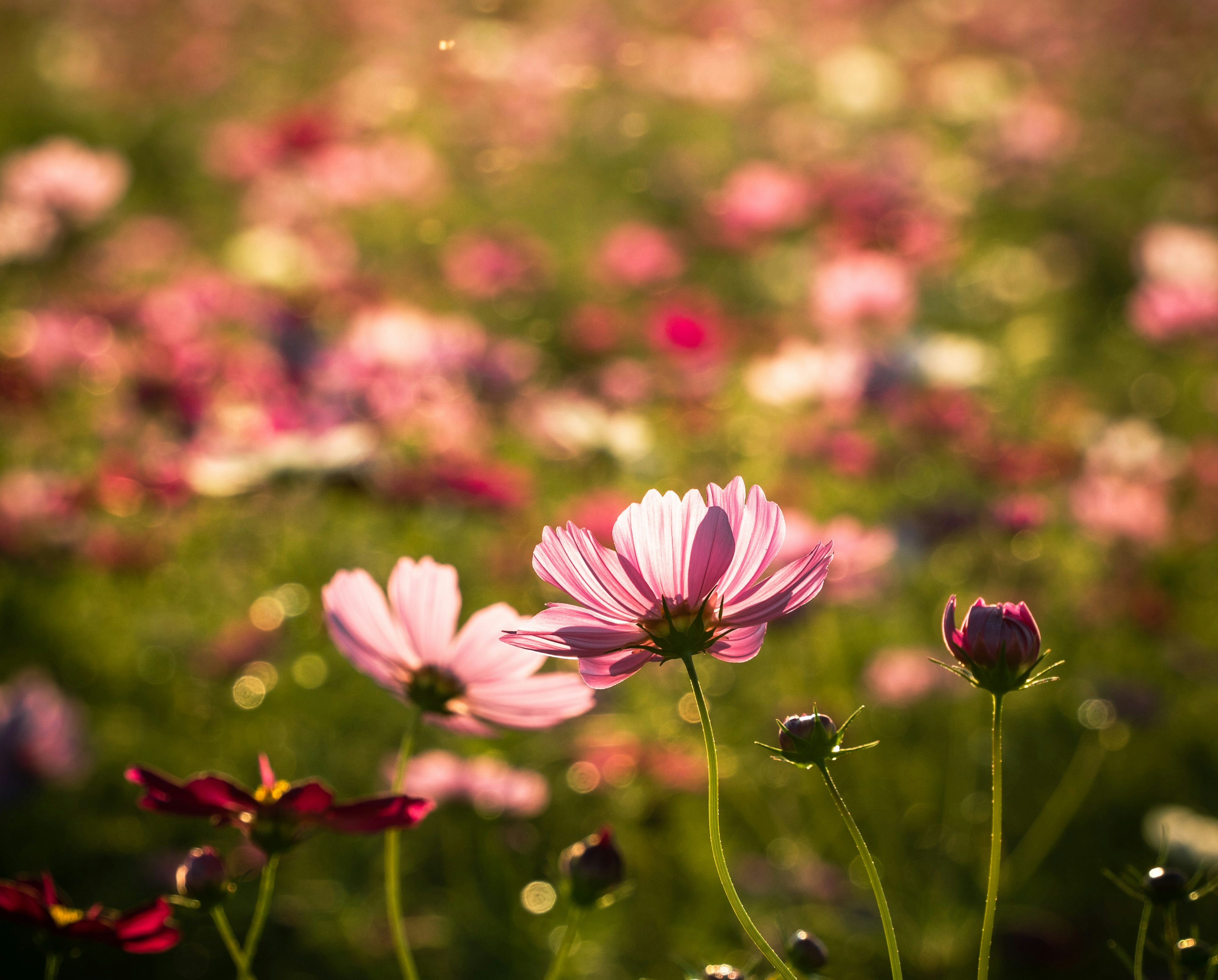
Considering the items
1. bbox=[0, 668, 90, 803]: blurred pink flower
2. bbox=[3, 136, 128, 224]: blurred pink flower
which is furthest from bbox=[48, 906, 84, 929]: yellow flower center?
bbox=[3, 136, 128, 224]: blurred pink flower

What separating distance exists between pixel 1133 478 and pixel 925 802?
0.83 meters

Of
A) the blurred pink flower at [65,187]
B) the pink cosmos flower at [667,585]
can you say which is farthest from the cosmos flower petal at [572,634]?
the blurred pink flower at [65,187]

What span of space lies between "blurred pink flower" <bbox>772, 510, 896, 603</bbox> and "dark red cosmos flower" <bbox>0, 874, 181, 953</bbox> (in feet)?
3.05

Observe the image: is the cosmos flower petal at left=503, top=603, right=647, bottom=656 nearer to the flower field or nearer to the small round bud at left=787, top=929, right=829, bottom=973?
the flower field

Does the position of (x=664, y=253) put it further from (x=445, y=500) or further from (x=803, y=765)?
(x=803, y=765)

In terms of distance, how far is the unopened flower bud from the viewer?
24.1 inches

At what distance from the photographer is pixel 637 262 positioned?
305cm

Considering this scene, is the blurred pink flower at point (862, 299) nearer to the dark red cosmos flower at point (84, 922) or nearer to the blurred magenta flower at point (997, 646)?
the blurred magenta flower at point (997, 646)

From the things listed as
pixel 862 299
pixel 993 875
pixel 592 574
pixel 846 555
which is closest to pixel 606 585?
pixel 592 574

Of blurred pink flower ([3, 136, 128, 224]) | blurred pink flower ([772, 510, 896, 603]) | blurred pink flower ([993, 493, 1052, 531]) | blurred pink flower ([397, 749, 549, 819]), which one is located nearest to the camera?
blurred pink flower ([397, 749, 549, 819])

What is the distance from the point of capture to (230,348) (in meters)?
2.39

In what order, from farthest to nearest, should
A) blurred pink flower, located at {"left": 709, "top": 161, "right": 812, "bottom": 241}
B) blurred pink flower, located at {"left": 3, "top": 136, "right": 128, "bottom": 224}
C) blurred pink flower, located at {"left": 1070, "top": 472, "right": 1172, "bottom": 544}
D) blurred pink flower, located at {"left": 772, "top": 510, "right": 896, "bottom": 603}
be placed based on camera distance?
blurred pink flower, located at {"left": 709, "top": 161, "right": 812, "bottom": 241} → blurred pink flower, located at {"left": 3, "top": 136, "right": 128, "bottom": 224} → blurred pink flower, located at {"left": 1070, "top": 472, "right": 1172, "bottom": 544} → blurred pink flower, located at {"left": 772, "top": 510, "right": 896, "bottom": 603}

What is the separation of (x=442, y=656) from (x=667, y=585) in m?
0.16

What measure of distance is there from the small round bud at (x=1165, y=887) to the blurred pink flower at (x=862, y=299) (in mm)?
1952
